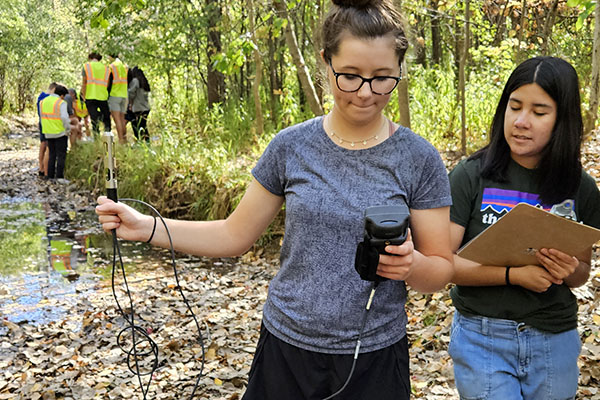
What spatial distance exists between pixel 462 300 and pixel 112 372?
9.97ft

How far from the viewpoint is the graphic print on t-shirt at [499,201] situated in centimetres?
207

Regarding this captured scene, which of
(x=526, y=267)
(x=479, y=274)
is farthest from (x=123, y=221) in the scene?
(x=526, y=267)

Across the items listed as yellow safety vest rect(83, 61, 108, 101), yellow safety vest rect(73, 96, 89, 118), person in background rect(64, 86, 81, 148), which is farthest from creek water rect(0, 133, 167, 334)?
yellow safety vest rect(73, 96, 89, 118)

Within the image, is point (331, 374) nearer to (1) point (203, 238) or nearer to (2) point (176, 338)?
(1) point (203, 238)

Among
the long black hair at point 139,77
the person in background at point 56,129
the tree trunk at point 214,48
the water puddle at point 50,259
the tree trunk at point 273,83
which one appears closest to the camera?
the water puddle at point 50,259

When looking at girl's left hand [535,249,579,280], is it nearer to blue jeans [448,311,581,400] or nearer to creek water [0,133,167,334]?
blue jeans [448,311,581,400]

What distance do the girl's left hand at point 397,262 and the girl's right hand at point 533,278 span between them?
2.02ft

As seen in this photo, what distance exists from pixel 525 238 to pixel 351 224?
630 millimetres

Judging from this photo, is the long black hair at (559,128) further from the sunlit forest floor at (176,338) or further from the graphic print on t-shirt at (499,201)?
the sunlit forest floor at (176,338)

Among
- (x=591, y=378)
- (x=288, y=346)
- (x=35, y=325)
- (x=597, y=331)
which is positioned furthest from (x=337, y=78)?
(x=35, y=325)

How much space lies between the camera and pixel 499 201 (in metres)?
2.08

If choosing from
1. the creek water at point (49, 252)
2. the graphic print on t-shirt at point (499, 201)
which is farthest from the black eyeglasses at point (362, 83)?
the creek water at point (49, 252)

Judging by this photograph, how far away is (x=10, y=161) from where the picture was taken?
579 inches

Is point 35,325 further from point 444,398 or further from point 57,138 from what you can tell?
point 57,138
